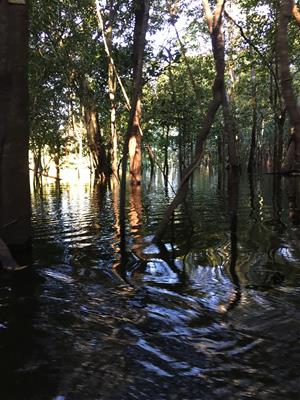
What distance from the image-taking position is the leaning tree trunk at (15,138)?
6508 millimetres

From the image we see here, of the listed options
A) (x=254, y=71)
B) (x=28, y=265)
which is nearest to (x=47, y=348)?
(x=28, y=265)

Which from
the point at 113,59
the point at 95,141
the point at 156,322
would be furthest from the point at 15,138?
the point at 95,141

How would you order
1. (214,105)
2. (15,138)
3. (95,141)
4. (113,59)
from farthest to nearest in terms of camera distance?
1. (95,141)
2. (113,59)
3. (214,105)
4. (15,138)

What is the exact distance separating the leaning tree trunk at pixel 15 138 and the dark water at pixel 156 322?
77 cm

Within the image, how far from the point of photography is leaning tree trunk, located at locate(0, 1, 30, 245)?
6.51 m

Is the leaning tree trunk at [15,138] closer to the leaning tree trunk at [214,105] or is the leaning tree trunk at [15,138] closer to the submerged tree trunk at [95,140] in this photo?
the leaning tree trunk at [214,105]

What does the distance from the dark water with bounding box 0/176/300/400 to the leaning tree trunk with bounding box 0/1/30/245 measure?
769mm

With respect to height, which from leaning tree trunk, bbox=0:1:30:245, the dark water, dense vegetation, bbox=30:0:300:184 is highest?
dense vegetation, bbox=30:0:300:184

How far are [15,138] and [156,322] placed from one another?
12.8ft

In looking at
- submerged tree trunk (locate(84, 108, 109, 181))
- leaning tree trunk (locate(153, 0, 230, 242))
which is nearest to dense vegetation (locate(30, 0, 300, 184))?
submerged tree trunk (locate(84, 108, 109, 181))

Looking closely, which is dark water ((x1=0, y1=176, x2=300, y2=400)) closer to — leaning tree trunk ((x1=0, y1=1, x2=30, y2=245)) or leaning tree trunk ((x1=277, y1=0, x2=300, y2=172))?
leaning tree trunk ((x1=0, y1=1, x2=30, y2=245))

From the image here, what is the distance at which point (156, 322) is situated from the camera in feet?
13.4

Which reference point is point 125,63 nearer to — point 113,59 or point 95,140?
point 113,59

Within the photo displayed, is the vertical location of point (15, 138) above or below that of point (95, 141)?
below
